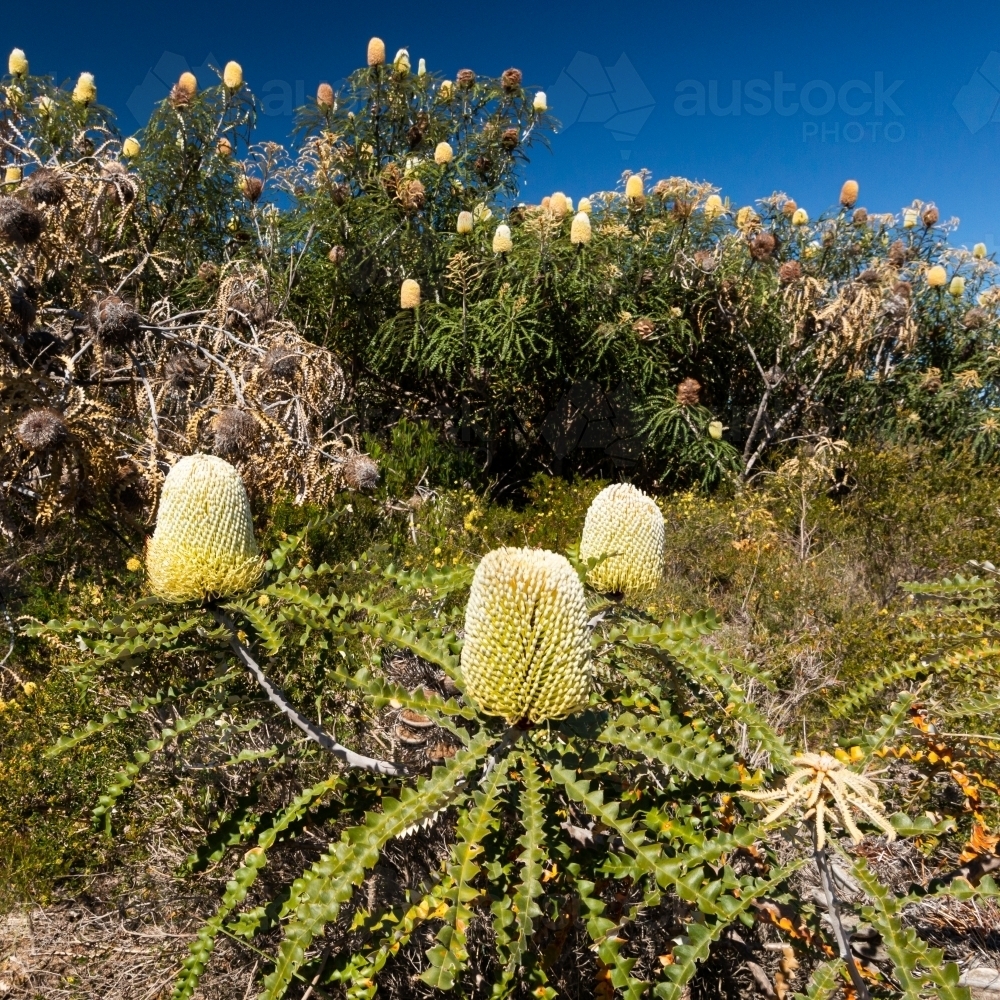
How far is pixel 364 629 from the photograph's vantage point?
1397 mm

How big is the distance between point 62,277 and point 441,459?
281 cm

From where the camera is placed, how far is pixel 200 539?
1547 millimetres

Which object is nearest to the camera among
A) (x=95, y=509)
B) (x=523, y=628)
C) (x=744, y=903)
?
(x=744, y=903)

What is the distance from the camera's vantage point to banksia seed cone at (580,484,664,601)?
5.60ft

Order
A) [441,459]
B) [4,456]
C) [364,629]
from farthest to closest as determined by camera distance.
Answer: [441,459], [4,456], [364,629]

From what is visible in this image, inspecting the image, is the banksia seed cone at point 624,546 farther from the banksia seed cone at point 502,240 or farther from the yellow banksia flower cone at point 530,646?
the banksia seed cone at point 502,240

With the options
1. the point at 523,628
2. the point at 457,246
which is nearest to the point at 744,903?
the point at 523,628

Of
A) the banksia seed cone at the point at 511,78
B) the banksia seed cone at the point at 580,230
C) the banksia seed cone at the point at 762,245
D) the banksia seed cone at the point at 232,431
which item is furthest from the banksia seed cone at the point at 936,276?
the banksia seed cone at the point at 232,431

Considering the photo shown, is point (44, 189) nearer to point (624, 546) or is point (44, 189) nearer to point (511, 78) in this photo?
point (624, 546)

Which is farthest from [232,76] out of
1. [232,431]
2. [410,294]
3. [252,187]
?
[232,431]

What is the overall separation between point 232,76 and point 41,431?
4.11m

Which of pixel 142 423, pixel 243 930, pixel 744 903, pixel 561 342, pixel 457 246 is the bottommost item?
pixel 243 930

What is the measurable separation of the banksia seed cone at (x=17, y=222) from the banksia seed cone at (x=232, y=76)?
3027 mm

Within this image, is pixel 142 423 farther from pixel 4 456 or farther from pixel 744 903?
pixel 744 903
